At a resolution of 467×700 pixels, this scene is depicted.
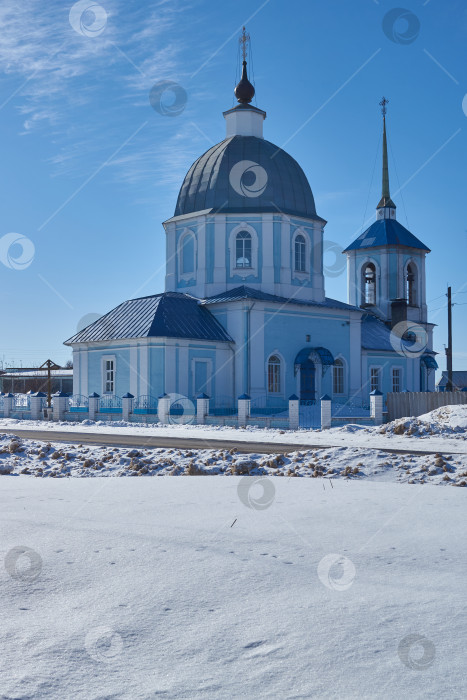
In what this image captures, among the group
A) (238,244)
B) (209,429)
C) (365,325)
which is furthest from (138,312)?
(365,325)

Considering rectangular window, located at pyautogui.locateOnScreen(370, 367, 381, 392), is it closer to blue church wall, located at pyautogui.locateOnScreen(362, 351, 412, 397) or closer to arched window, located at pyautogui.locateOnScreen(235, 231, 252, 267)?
blue church wall, located at pyautogui.locateOnScreen(362, 351, 412, 397)

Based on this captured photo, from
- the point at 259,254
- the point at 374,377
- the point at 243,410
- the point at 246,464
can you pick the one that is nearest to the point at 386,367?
the point at 374,377

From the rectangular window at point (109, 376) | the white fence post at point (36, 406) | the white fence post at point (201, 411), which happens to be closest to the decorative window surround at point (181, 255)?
the rectangular window at point (109, 376)

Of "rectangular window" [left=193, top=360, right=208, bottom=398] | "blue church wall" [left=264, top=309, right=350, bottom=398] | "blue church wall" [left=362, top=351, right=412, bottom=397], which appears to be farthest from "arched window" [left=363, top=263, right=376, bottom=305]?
"rectangular window" [left=193, top=360, right=208, bottom=398]

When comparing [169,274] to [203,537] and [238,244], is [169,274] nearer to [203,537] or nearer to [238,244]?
[238,244]

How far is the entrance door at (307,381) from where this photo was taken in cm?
3084

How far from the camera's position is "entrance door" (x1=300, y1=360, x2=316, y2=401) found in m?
30.8

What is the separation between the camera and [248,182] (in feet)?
101

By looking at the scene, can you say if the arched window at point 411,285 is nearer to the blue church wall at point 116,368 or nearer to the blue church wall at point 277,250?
the blue church wall at point 277,250

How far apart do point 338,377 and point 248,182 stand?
9368 mm

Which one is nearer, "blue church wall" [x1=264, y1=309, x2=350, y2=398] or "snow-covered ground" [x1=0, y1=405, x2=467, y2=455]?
"snow-covered ground" [x1=0, y1=405, x2=467, y2=455]

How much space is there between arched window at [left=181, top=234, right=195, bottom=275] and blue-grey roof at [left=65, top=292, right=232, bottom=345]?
142 cm

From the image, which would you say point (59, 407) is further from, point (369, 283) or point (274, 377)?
point (369, 283)

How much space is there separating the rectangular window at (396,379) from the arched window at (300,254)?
31.5 ft
